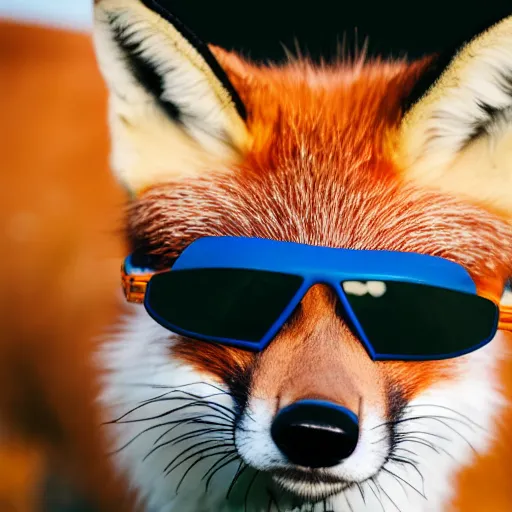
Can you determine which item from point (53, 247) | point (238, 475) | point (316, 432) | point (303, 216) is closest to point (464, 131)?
point (303, 216)

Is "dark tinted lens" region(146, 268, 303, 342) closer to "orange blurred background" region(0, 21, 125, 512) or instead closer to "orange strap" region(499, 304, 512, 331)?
"orange blurred background" region(0, 21, 125, 512)

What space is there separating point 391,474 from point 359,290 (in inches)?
19.5

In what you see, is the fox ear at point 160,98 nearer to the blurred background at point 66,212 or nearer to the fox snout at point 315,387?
the blurred background at point 66,212

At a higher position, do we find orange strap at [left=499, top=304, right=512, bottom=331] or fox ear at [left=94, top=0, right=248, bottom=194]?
fox ear at [left=94, top=0, right=248, bottom=194]

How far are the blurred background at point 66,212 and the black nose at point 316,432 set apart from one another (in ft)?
1.71

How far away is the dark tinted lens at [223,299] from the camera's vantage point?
4.57ft

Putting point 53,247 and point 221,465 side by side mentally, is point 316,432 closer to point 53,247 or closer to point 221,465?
point 221,465

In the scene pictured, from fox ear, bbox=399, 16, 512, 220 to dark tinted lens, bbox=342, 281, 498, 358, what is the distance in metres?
0.27

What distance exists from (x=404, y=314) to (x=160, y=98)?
30.8 inches

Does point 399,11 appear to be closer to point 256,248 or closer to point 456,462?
point 256,248

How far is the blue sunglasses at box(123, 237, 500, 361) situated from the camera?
1.38m

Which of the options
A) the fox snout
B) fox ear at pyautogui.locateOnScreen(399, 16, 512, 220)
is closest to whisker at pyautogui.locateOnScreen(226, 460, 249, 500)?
the fox snout

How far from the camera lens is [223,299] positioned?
142cm

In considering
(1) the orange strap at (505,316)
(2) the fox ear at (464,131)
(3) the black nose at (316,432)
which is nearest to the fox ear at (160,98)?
(2) the fox ear at (464,131)
